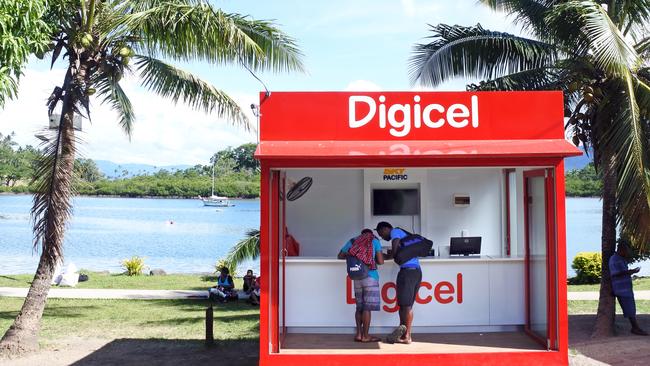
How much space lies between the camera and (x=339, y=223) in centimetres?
1192

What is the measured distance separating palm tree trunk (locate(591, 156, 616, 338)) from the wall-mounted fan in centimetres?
509

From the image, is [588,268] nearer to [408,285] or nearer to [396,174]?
[396,174]

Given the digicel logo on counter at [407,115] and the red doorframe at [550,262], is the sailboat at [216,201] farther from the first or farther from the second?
the red doorframe at [550,262]

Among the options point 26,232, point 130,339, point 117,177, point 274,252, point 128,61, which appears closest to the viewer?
point 274,252

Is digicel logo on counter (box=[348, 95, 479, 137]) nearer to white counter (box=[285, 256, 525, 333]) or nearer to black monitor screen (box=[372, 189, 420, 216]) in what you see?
white counter (box=[285, 256, 525, 333])

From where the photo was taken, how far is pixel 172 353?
11.2m

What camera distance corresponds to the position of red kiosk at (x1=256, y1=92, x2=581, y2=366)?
28.8ft

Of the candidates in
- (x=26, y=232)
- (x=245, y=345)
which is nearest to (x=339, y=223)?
(x=245, y=345)

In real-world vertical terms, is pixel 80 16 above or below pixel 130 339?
above

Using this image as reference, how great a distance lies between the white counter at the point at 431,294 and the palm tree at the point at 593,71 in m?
2.07

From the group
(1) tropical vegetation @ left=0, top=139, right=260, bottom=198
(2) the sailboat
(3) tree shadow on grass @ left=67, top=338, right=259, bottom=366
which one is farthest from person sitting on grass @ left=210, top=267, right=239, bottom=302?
(2) the sailboat

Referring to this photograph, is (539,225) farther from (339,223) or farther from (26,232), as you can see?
(26,232)

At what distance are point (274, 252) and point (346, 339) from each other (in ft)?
5.53

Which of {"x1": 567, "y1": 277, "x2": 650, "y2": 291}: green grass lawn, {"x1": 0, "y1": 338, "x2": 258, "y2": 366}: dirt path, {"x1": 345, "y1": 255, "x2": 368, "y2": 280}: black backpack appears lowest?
{"x1": 0, "y1": 338, "x2": 258, "y2": 366}: dirt path
